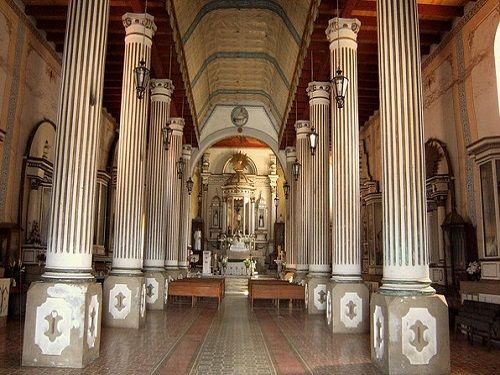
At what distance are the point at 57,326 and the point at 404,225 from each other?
4767 mm

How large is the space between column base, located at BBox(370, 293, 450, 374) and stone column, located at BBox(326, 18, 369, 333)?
11.3 ft

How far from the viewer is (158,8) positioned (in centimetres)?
1154

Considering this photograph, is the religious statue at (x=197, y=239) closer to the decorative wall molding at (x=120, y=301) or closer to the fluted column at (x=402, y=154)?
the decorative wall molding at (x=120, y=301)

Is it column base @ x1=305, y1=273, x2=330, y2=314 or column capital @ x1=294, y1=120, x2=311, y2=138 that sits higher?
column capital @ x1=294, y1=120, x2=311, y2=138

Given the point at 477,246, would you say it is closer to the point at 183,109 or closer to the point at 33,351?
the point at 33,351

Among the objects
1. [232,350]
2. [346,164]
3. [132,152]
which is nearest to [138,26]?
[132,152]

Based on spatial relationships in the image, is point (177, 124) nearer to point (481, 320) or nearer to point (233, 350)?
point (233, 350)

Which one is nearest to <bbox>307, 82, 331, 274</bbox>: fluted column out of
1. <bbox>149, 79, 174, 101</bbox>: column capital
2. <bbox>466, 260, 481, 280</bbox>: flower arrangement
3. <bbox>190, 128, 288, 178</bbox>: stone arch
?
<bbox>466, 260, 481, 280</bbox>: flower arrangement

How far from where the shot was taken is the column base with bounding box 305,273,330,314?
13031 millimetres

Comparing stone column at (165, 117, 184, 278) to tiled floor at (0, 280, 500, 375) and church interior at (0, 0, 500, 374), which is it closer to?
church interior at (0, 0, 500, 374)

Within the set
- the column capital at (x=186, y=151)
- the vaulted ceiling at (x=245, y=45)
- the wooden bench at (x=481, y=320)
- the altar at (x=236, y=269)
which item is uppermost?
the vaulted ceiling at (x=245, y=45)

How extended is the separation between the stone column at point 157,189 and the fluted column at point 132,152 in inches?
113

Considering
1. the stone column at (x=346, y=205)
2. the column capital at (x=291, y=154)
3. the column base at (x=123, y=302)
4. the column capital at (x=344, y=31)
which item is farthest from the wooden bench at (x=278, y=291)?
the column capital at (x=291, y=154)

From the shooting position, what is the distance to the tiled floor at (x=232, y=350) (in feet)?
21.0
